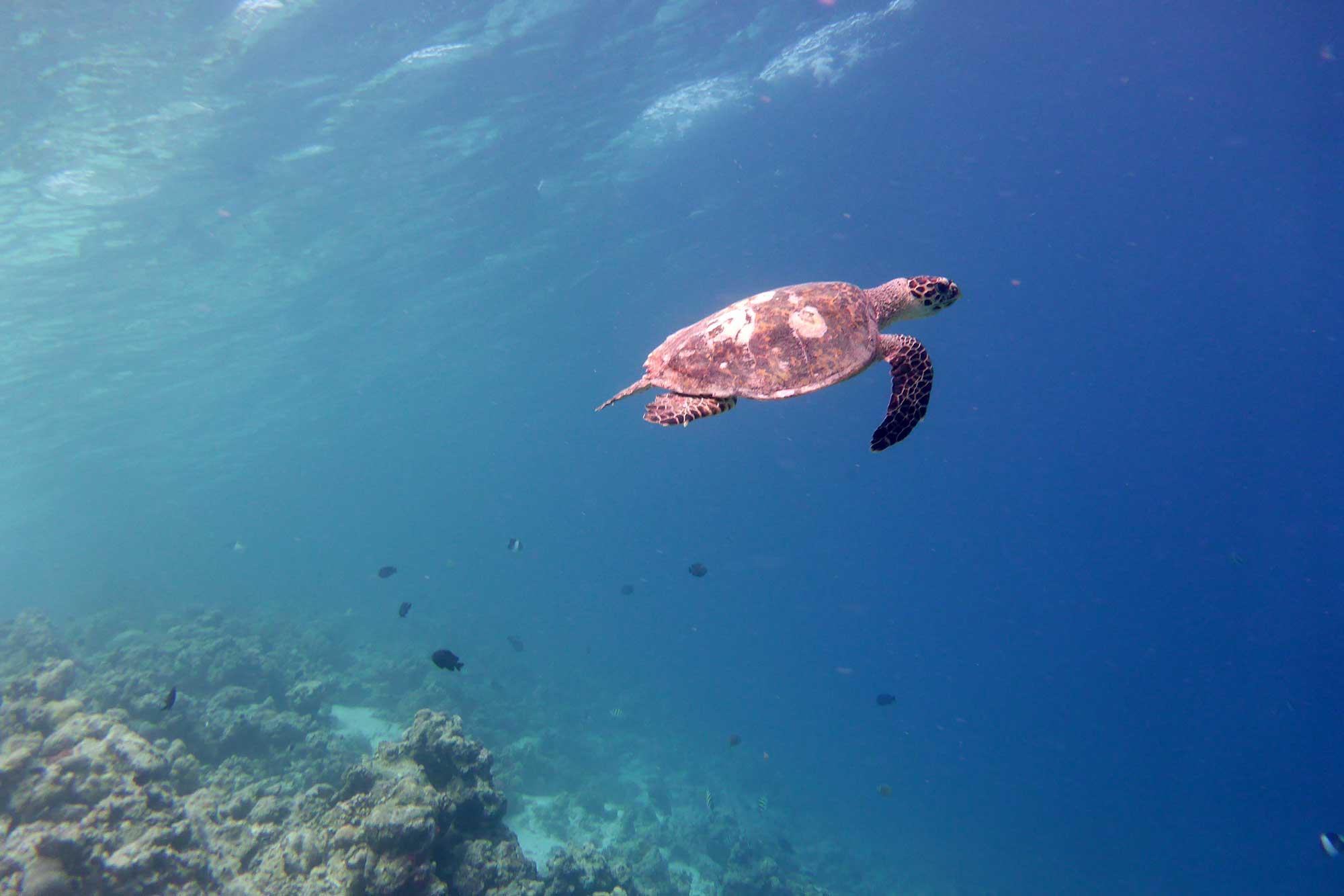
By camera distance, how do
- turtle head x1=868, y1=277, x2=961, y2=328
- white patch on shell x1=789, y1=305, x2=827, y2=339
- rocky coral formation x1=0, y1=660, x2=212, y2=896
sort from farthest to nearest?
rocky coral formation x1=0, y1=660, x2=212, y2=896 → turtle head x1=868, y1=277, x2=961, y2=328 → white patch on shell x1=789, y1=305, x2=827, y2=339

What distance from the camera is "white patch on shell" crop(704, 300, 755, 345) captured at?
428cm

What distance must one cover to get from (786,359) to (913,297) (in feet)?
5.75

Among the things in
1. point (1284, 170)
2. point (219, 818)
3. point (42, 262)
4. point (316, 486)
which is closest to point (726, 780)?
point (219, 818)

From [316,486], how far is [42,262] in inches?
3405

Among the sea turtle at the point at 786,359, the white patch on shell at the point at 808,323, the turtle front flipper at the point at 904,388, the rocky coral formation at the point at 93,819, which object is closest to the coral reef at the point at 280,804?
the rocky coral formation at the point at 93,819

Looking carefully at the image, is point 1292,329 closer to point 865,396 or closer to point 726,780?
point 865,396

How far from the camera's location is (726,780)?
21047 mm

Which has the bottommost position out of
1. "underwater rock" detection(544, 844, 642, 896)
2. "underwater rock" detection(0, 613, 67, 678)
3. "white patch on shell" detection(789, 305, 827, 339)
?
"underwater rock" detection(544, 844, 642, 896)

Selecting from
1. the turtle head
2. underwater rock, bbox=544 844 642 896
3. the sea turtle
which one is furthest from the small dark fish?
the turtle head

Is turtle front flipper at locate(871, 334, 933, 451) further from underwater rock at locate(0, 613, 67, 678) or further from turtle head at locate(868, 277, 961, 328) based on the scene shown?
underwater rock at locate(0, 613, 67, 678)

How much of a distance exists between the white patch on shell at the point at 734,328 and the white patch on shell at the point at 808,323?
0.32m

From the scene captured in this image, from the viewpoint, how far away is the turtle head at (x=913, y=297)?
16.1 ft

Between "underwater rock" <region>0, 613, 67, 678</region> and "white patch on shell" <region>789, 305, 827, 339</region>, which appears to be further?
"underwater rock" <region>0, 613, 67, 678</region>

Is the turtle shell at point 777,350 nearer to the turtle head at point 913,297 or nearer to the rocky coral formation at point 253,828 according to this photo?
the turtle head at point 913,297
